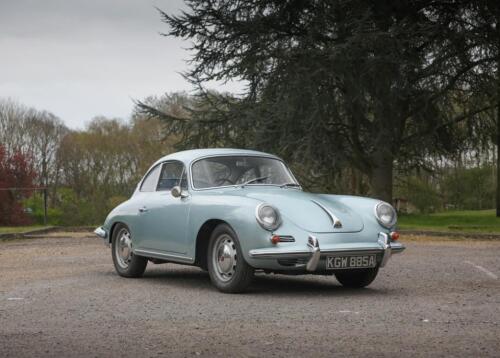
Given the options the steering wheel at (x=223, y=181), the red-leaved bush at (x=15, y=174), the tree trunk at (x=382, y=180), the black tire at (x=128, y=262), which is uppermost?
the red-leaved bush at (x=15, y=174)

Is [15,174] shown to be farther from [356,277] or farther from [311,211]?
[311,211]

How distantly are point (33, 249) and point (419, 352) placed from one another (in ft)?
39.9

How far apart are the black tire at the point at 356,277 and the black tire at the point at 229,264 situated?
1224 mm

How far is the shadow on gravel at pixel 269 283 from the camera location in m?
9.31

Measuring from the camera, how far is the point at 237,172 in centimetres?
1023

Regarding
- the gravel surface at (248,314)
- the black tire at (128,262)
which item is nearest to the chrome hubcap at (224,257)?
the gravel surface at (248,314)

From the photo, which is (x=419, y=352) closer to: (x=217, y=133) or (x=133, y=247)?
(x=133, y=247)

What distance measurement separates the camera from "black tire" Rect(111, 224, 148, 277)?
10891mm

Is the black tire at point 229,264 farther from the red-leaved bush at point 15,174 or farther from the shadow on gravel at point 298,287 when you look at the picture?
the red-leaved bush at point 15,174

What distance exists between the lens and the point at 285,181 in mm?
10398

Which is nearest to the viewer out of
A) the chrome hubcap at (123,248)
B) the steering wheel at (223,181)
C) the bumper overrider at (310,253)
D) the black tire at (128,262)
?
the bumper overrider at (310,253)

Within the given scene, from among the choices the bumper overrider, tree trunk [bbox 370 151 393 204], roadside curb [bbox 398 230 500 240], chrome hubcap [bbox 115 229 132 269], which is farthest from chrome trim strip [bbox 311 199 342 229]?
tree trunk [bbox 370 151 393 204]

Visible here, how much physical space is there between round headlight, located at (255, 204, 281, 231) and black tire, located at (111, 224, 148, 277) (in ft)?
8.55

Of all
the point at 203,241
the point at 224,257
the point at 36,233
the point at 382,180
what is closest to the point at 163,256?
the point at 203,241
